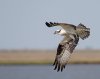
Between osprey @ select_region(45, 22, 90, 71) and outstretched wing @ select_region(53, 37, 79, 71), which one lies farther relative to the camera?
outstretched wing @ select_region(53, 37, 79, 71)

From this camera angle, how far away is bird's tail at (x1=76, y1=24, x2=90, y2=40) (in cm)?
1243

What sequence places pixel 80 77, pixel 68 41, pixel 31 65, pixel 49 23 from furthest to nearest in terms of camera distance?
1. pixel 31 65
2. pixel 80 77
3. pixel 68 41
4. pixel 49 23

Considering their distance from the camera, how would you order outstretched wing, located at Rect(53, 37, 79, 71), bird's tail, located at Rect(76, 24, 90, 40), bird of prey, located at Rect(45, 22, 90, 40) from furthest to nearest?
outstretched wing, located at Rect(53, 37, 79, 71) < bird's tail, located at Rect(76, 24, 90, 40) < bird of prey, located at Rect(45, 22, 90, 40)

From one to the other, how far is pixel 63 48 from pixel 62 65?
0.49 metres

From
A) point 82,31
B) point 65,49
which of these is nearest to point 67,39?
point 65,49

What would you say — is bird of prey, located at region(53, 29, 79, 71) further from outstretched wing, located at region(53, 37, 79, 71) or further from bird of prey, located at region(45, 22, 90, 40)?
bird of prey, located at region(45, 22, 90, 40)

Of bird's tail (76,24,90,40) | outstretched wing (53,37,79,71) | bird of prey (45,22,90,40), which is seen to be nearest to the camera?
bird of prey (45,22,90,40)

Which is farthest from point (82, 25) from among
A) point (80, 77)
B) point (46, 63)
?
point (46, 63)

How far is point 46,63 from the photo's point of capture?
1328 inches

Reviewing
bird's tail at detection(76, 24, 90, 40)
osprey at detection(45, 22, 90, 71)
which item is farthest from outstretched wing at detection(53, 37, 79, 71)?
bird's tail at detection(76, 24, 90, 40)

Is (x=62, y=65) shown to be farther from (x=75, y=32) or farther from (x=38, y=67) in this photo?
(x=38, y=67)

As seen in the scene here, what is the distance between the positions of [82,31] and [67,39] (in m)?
0.43

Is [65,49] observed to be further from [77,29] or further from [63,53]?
[77,29]

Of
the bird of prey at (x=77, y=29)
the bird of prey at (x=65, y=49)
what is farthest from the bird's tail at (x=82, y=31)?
the bird of prey at (x=65, y=49)
